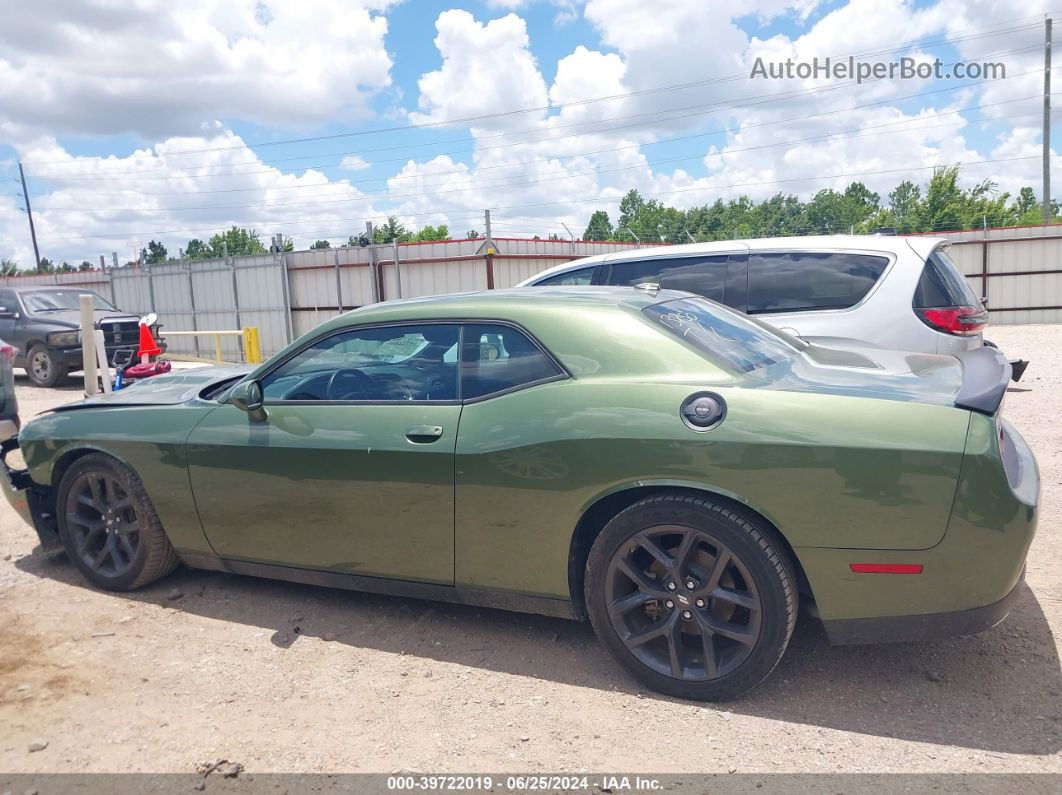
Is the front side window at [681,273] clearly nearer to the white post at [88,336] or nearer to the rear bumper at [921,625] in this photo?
the rear bumper at [921,625]

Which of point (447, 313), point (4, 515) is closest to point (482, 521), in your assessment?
point (447, 313)

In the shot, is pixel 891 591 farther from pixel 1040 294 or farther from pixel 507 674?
pixel 1040 294

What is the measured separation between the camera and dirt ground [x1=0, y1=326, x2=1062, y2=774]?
2709 mm

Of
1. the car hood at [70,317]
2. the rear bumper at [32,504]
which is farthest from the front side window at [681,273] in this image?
the car hood at [70,317]

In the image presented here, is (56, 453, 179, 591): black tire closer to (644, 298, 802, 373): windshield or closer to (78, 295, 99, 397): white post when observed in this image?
(644, 298, 802, 373): windshield

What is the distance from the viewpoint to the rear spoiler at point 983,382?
2689 millimetres

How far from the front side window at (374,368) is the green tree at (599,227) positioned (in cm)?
9487

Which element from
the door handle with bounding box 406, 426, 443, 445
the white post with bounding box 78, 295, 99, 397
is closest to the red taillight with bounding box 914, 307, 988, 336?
the door handle with bounding box 406, 426, 443, 445

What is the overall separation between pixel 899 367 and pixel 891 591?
1061 mm

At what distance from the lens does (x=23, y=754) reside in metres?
2.88

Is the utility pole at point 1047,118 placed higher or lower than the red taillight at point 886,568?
higher

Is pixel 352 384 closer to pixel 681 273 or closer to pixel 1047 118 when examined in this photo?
pixel 681 273

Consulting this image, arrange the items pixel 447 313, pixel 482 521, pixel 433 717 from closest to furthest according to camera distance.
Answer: pixel 433 717
pixel 482 521
pixel 447 313

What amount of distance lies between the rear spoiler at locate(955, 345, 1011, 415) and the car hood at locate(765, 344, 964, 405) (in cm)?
3
